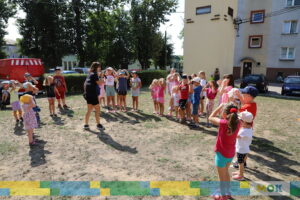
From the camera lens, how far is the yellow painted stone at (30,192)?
3066 mm

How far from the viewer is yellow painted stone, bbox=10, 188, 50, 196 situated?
10.1ft

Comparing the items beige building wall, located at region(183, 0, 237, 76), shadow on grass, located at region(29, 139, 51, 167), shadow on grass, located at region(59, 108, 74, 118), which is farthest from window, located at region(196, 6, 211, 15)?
shadow on grass, located at region(29, 139, 51, 167)

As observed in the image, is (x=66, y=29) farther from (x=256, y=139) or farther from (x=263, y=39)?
(x=256, y=139)

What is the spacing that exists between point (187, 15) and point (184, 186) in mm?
21373

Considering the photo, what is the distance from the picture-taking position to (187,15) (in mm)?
21688

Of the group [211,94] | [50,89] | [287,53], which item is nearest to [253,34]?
[287,53]

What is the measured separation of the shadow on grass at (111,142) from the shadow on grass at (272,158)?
2.55 metres

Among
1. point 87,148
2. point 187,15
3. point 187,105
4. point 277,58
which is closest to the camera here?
point 87,148

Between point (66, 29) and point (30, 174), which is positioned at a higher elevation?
point (66, 29)

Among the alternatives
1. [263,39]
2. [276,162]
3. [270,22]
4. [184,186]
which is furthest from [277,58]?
[184,186]

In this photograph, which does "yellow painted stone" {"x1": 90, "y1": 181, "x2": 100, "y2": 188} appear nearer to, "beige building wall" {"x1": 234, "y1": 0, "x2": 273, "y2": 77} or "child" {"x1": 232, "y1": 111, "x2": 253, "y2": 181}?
"child" {"x1": 232, "y1": 111, "x2": 253, "y2": 181}

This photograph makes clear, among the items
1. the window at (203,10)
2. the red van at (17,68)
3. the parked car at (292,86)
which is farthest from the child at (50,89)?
the window at (203,10)

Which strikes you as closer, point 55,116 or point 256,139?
point 256,139

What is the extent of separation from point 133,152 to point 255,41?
2735cm
